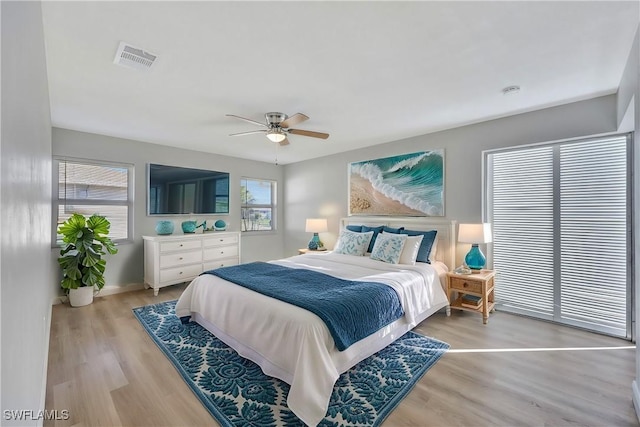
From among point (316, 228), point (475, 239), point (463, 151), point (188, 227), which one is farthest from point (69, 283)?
point (463, 151)

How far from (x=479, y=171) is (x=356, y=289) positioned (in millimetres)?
2417

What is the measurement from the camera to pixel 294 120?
9.63ft

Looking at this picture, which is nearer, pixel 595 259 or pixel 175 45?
pixel 175 45

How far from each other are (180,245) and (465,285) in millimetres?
4094

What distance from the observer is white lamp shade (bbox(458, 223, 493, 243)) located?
3.28 m

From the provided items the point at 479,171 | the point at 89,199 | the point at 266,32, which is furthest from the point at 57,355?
the point at 479,171

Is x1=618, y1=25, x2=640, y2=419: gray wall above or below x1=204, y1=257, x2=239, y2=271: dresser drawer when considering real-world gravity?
above

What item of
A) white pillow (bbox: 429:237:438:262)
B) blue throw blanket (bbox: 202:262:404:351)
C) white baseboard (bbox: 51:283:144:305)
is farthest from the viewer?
white baseboard (bbox: 51:283:144:305)

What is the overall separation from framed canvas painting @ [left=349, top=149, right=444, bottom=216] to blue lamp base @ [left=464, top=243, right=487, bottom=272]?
74 cm

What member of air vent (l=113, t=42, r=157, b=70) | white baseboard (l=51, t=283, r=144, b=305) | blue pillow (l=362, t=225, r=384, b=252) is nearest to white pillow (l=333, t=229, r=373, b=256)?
blue pillow (l=362, t=225, r=384, b=252)

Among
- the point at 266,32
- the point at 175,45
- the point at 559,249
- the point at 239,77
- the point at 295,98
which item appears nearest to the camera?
the point at 266,32

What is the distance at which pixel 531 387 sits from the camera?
6.84 feet

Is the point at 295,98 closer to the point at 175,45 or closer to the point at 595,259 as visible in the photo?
the point at 175,45

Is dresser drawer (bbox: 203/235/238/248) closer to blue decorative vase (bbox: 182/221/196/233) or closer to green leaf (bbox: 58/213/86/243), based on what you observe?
blue decorative vase (bbox: 182/221/196/233)
